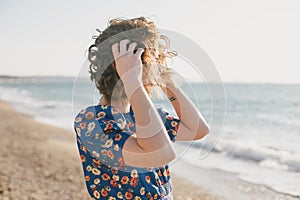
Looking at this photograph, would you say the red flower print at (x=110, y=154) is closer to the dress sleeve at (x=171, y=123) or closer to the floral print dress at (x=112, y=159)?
the floral print dress at (x=112, y=159)

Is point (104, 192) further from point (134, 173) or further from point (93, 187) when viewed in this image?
point (134, 173)

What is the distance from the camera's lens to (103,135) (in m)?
1.47

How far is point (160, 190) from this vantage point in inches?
63.7

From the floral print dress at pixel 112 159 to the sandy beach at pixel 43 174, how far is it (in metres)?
3.31

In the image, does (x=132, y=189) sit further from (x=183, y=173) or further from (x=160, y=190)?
(x=183, y=173)

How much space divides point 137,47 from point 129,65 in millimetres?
91

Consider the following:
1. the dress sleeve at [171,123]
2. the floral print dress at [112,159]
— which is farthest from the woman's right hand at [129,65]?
the dress sleeve at [171,123]

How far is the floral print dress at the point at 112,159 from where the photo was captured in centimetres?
147

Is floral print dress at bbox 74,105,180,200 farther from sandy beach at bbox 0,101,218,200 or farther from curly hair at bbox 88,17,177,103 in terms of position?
sandy beach at bbox 0,101,218,200

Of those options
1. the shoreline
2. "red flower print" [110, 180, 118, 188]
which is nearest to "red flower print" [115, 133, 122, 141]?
"red flower print" [110, 180, 118, 188]

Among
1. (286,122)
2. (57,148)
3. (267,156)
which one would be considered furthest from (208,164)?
(286,122)

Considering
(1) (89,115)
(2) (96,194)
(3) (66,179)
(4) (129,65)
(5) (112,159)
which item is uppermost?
(4) (129,65)

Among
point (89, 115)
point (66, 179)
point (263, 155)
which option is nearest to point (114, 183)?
point (89, 115)

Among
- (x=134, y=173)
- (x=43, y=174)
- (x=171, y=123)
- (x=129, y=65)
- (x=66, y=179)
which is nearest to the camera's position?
(x=129, y=65)
